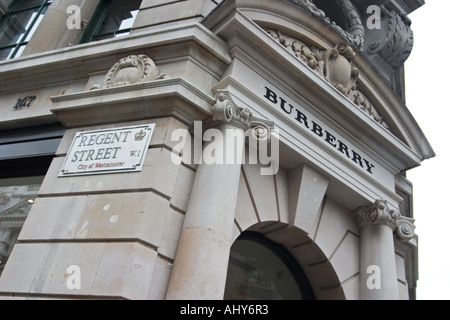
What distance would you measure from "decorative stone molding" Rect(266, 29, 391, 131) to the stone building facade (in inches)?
1.2

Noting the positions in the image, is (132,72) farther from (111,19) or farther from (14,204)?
(111,19)

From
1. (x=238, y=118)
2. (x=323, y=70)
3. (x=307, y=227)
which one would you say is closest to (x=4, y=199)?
(x=238, y=118)

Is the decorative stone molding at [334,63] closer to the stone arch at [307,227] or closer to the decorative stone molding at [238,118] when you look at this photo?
the decorative stone molding at [238,118]

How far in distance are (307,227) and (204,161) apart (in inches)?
93.0

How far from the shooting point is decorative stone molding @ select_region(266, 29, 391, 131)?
7.66m

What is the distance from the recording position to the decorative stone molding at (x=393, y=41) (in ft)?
35.0

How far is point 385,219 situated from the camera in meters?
7.61

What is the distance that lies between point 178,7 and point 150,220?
173 inches

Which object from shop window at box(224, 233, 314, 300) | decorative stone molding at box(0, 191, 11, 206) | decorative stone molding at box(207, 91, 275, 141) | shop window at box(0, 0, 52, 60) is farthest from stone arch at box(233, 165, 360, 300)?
shop window at box(0, 0, 52, 60)

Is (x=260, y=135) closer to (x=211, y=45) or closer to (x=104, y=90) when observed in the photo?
(x=211, y=45)

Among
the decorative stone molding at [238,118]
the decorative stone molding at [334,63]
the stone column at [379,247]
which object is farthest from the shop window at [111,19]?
the stone column at [379,247]
